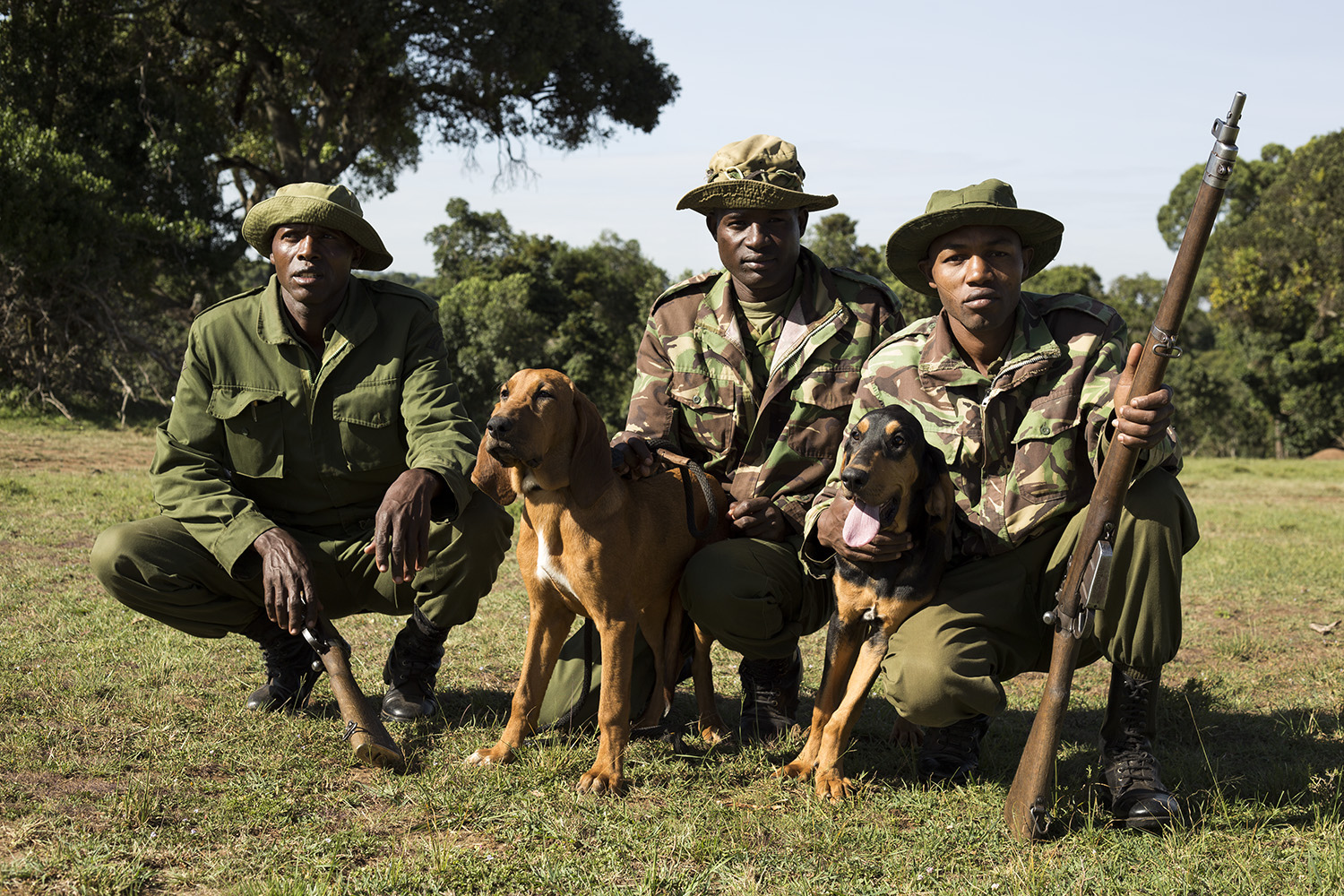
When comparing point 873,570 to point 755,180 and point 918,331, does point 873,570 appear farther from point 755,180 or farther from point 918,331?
point 755,180

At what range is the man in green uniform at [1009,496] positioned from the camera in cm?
385

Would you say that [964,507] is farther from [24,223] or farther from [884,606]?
[24,223]

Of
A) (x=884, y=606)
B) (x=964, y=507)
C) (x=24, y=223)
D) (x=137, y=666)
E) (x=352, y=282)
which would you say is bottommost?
(x=137, y=666)

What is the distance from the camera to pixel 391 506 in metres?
4.19

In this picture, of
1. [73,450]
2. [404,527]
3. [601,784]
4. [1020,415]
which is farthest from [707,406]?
[73,450]

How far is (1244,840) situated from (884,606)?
1.43 meters

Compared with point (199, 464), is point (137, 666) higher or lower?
lower

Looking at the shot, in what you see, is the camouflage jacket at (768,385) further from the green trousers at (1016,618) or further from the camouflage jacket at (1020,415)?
the green trousers at (1016,618)

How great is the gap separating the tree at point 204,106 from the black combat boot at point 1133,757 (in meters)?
17.0

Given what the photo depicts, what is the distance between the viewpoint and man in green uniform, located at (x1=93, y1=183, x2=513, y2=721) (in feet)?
15.3

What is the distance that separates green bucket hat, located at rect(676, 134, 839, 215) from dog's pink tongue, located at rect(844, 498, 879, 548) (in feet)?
5.34

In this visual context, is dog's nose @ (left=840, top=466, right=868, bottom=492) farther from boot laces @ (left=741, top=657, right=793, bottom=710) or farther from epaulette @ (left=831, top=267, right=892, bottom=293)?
epaulette @ (left=831, top=267, right=892, bottom=293)

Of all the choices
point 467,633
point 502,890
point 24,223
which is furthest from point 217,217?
point 502,890

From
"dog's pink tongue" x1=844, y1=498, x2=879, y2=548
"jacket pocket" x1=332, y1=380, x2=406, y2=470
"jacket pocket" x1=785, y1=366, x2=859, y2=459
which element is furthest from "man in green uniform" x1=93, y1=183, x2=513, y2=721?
"dog's pink tongue" x1=844, y1=498, x2=879, y2=548
